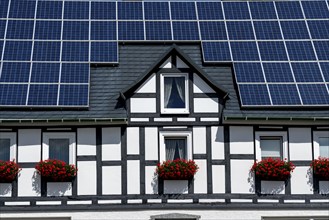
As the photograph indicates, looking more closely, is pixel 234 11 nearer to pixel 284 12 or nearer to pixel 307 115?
pixel 284 12

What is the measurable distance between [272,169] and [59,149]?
745 centimetres

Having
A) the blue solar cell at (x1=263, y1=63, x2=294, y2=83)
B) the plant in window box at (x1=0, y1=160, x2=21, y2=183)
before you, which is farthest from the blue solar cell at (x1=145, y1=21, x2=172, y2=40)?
the plant in window box at (x1=0, y1=160, x2=21, y2=183)

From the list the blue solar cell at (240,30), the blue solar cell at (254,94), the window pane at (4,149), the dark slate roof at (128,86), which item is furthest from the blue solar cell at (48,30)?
the blue solar cell at (254,94)

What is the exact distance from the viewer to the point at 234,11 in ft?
126

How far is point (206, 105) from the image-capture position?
33.9 m

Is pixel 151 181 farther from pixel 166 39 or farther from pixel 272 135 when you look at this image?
pixel 166 39

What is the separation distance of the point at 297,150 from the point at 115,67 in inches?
290

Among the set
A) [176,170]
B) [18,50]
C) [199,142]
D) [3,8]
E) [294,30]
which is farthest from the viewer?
[3,8]

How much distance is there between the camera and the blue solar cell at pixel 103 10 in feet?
124

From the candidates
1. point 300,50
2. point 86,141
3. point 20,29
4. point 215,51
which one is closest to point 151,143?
point 86,141

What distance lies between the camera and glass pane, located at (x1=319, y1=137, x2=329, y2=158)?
3400 cm

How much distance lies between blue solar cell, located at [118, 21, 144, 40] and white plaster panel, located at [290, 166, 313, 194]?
7955 millimetres

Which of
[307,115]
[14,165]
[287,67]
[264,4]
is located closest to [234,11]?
[264,4]

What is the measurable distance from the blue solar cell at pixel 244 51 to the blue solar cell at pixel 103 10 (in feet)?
16.9
